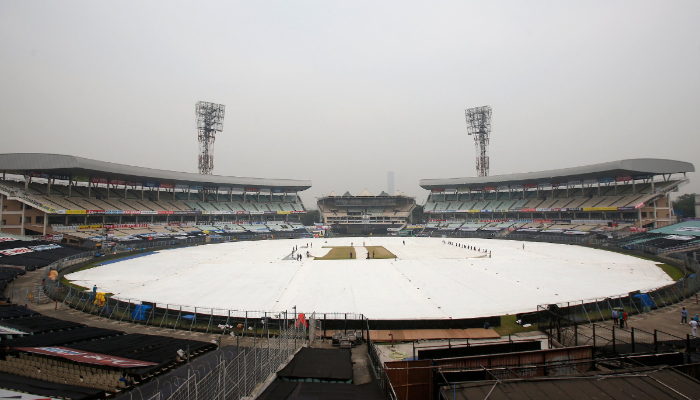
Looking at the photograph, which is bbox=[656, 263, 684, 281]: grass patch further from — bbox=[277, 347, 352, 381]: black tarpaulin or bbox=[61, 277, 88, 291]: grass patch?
bbox=[61, 277, 88, 291]: grass patch

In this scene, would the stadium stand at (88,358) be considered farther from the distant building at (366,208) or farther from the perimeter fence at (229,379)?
the distant building at (366,208)

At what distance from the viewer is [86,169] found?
5597 cm

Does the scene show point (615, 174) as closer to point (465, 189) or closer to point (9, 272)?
point (465, 189)

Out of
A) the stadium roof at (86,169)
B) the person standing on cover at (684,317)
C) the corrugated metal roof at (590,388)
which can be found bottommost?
the person standing on cover at (684,317)

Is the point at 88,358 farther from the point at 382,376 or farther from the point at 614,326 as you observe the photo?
the point at 614,326

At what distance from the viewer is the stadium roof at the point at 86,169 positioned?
168ft

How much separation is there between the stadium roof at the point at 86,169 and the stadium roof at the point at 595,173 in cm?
6819

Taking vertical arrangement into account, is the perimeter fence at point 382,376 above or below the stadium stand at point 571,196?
below

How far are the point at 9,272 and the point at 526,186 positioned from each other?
9388 cm

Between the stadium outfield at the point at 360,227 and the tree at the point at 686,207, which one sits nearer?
the stadium outfield at the point at 360,227

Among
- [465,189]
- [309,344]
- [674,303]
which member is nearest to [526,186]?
[465,189]

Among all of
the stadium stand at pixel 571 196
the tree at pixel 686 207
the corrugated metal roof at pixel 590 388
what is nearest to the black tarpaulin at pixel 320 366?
the corrugated metal roof at pixel 590 388

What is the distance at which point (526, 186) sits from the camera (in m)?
86.8

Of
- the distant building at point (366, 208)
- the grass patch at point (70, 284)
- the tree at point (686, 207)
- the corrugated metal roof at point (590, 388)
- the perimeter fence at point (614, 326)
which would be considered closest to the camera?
the corrugated metal roof at point (590, 388)
